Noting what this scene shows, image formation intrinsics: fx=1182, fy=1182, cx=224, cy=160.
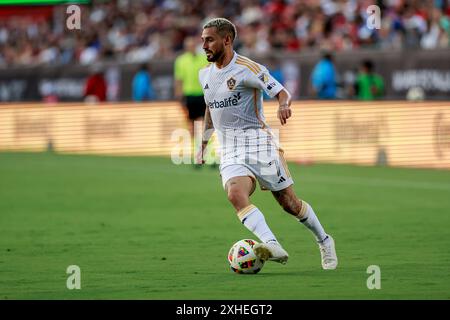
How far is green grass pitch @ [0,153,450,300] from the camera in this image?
9570 millimetres

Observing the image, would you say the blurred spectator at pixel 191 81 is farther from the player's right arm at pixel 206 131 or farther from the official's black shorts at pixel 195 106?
the player's right arm at pixel 206 131

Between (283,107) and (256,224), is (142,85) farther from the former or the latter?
(283,107)

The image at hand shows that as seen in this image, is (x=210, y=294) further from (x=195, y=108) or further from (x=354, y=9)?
(x=354, y=9)

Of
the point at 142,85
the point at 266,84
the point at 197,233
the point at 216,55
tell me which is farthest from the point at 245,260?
the point at 142,85

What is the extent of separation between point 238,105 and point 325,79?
14.5 m

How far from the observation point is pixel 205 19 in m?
32.9

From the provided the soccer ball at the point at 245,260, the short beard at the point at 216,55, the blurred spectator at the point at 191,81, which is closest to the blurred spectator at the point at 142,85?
the blurred spectator at the point at 191,81

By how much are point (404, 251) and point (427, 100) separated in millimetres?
10464

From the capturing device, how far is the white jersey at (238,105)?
10.5 metres

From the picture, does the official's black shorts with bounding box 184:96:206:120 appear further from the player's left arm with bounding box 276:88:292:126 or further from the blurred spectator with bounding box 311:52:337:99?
the player's left arm with bounding box 276:88:292:126

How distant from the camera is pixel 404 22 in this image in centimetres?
2647

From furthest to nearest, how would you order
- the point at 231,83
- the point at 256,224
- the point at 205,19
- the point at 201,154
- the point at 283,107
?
the point at 205,19 < the point at 201,154 < the point at 231,83 < the point at 256,224 < the point at 283,107

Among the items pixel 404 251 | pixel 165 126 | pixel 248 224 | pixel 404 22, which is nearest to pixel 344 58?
pixel 404 22

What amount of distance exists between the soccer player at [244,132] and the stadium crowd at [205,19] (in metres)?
14.2
